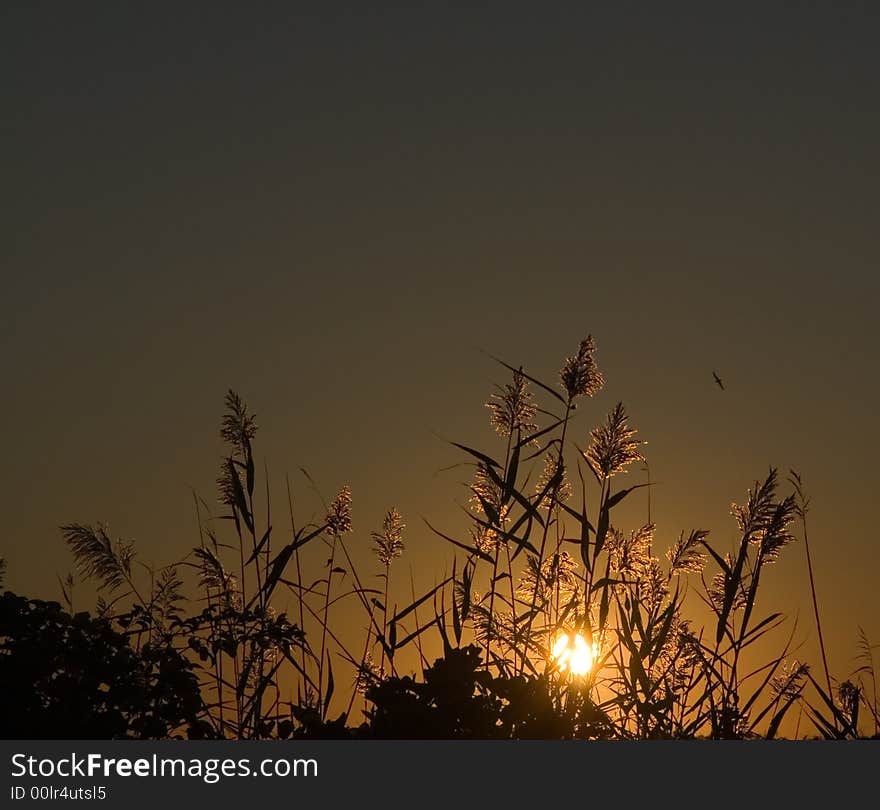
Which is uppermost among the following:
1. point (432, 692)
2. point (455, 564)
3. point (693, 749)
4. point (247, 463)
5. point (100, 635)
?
point (247, 463)

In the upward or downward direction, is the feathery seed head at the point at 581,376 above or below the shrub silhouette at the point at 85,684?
above

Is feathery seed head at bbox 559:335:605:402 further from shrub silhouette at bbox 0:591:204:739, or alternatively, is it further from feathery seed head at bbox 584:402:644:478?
shrub silhouette at bbox 0:591:204:739

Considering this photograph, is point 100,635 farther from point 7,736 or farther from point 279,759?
point 279,759

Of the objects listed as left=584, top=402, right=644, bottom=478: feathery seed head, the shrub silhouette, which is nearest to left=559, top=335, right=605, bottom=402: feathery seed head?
left=584, top=402, right=644, bottom=478: feathery seed head

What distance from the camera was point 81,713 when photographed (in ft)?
16.5

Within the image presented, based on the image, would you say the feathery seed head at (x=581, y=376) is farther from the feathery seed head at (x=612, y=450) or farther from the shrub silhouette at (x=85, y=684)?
the shrub silhouette at (x=85, y=684)

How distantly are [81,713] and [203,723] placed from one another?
485 mm

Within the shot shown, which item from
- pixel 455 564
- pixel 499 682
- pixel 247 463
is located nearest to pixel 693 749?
pixel 499 682

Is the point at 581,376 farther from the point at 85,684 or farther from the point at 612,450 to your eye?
the point at 85,684

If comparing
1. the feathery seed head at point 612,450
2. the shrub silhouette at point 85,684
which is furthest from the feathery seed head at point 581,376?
the shrub silhouette at point 85,684

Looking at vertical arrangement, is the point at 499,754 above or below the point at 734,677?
below

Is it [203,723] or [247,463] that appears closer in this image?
[203,723]

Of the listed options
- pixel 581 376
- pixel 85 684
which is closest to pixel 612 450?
pixel 581 376

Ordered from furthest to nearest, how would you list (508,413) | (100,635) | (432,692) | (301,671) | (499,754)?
(508,413)
(301,671)
(100,635)
(432,692)
(499,754)
